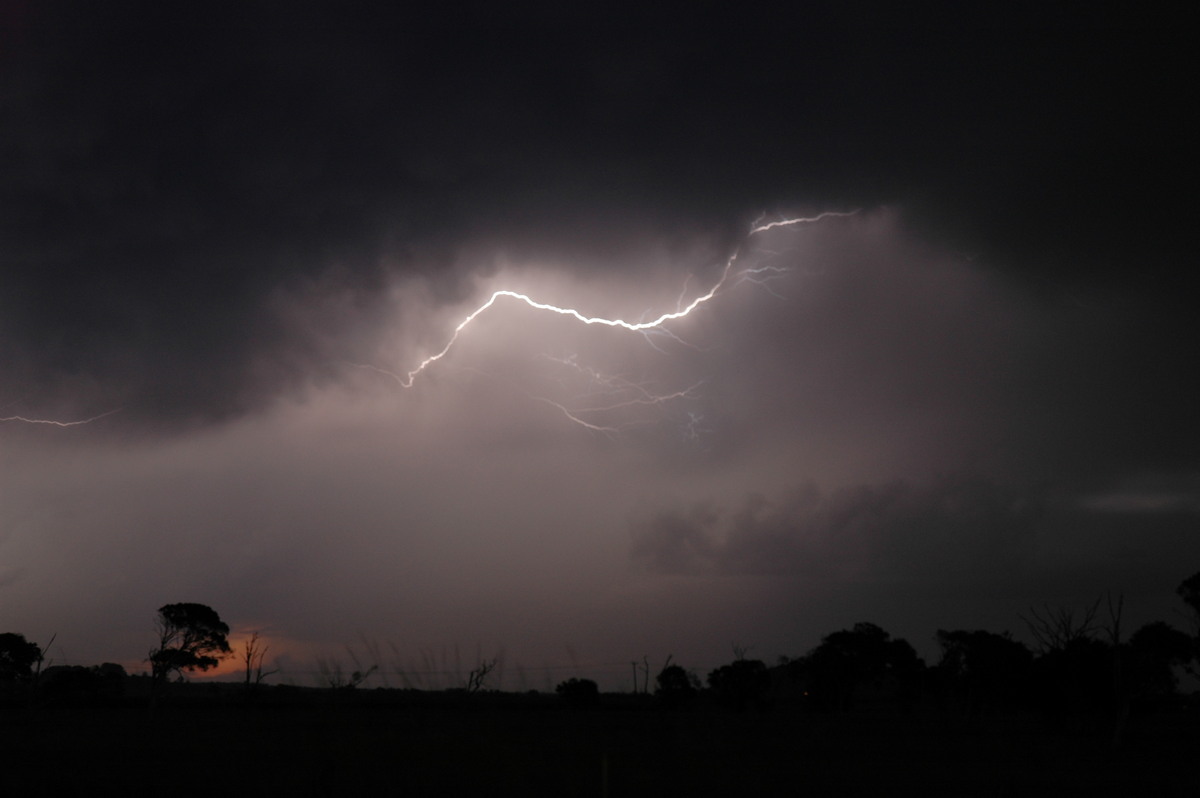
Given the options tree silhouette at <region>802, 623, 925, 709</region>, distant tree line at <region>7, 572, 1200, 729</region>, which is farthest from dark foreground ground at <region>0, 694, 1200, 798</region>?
tree silhouette at <region>802, 623, 925, 709</region>

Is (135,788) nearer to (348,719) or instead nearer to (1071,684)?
(348,719)

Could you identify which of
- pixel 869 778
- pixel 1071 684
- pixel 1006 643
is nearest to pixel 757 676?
pixel 1006 643

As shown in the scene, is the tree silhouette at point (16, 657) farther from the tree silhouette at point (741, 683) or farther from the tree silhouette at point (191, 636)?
the tree silhouette at point (741, 683)

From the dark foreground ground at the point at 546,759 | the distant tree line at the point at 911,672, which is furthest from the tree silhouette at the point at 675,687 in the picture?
the dark foreground ground at the point at 546,759

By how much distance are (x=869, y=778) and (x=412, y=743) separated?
1623 cm

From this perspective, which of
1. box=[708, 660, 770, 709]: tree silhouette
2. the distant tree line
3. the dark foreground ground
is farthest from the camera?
box=[708, 660, 770, 709]: tree silhouette

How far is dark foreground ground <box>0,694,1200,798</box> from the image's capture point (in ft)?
63.1

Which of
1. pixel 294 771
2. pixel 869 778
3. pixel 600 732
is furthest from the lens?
pixel 600 732

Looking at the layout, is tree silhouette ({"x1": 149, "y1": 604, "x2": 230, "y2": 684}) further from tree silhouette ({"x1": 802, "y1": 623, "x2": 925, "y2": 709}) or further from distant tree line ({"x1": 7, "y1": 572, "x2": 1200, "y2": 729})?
tree silhouette ({"x1": 802, "y1": 623, "x2": 925, "y2": 709})

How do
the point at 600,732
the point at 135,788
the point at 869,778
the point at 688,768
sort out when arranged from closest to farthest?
the point at 135,788 < the point at 869,778 < the point at 688,768 < the point at 600,732

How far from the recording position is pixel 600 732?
134 ft

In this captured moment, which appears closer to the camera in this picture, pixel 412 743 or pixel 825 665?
pixel 412 743

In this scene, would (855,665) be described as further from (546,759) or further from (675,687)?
(546,759)

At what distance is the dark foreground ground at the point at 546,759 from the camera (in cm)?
1922
